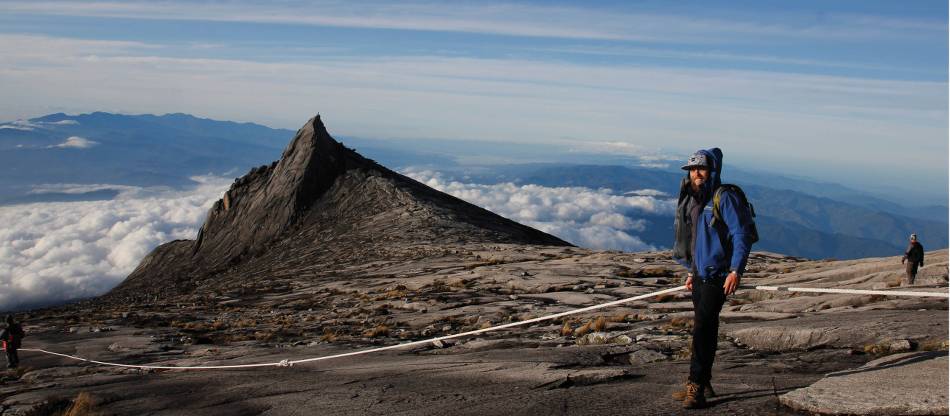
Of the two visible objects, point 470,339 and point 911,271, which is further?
point 911,271

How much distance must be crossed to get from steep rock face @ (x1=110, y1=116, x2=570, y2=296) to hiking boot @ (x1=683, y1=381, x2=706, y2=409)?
44620 mm

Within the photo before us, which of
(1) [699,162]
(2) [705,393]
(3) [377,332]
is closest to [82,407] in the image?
(2) [705,393]

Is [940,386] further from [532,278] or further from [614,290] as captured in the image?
[532,278]

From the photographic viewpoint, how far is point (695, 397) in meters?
8.23

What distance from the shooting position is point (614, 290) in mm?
28734

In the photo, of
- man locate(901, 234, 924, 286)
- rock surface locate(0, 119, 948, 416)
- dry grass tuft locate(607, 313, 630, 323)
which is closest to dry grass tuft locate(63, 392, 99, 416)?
rock surface locate(0, 119, 948, 416)

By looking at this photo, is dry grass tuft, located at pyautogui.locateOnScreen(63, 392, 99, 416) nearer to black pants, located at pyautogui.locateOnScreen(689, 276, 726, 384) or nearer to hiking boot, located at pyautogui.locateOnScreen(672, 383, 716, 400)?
hiking boot, located at pyautogui.locateOnScreen(672, 383, 716, 400)

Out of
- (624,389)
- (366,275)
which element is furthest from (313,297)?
(624,389)

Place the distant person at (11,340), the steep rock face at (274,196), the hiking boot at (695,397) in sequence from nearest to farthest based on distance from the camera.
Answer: the hiking boot at (695,397) < the distant person at (11,340) < the steep rock face at (274,196)

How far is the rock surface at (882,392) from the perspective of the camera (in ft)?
23.7

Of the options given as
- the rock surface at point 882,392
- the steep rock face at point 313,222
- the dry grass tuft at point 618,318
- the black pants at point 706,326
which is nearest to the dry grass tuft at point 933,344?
the rock surface at point 882,392

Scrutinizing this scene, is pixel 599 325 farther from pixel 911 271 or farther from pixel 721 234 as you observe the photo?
pixel 911 271

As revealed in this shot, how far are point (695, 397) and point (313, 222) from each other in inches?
2518

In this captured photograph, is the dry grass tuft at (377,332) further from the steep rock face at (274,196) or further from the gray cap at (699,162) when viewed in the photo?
the steep rock face at (274,196)
